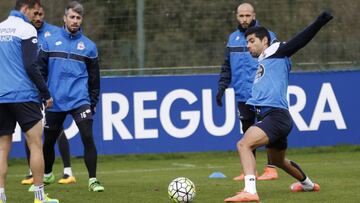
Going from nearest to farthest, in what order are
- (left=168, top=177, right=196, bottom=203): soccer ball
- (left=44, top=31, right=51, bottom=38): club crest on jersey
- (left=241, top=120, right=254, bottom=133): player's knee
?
(left=168, top=177, right=196, bottom=203): soccer ball, (left=44, top=31, right=51, bottom=38): club crest on jersey, (left=241, top=120, right=254, bottom=133): player's knee

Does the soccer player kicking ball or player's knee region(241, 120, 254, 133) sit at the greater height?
the soccer player kicking ball

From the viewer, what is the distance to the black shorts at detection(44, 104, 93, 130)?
11383 mm

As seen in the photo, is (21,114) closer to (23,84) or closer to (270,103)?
(23,84)

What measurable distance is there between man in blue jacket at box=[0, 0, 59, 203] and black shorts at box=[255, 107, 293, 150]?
2.38 metres

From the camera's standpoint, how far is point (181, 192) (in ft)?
31.1

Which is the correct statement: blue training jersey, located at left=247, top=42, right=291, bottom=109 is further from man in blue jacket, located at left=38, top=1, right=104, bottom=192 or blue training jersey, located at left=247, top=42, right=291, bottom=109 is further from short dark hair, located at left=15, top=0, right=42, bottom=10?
short dark hair, located at left=15, top=0, right=42, bottom=10

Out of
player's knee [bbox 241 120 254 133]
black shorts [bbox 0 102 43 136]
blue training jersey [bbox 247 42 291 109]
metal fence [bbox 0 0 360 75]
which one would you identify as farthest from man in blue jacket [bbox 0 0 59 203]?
metal fence [bbox 0 0 360 75]

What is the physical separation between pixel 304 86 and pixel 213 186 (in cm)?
602

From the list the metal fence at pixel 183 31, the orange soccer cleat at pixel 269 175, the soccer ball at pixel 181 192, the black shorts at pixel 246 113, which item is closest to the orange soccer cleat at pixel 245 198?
the soccer ball at pixel 181 192

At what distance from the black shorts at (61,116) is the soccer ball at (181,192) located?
7.31ft

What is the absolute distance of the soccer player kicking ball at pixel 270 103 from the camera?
966 cm

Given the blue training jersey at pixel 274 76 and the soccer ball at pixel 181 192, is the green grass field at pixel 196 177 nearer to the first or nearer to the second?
the soccer ball at pixel 181 192

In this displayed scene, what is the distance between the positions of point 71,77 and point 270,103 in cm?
280

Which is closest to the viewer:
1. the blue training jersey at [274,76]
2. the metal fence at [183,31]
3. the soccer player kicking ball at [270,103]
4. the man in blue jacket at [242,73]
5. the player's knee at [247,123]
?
the soccer player kicking ball at [270,103]
